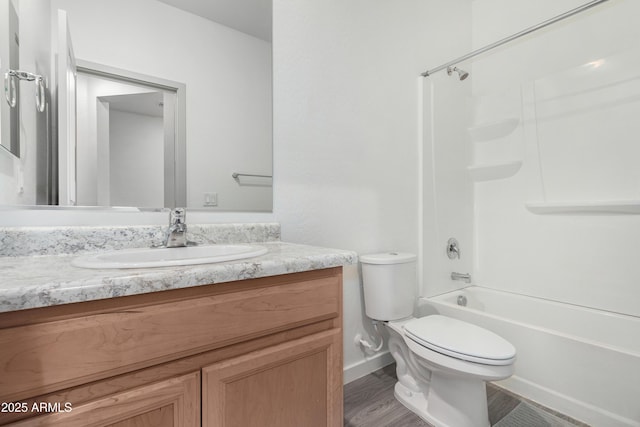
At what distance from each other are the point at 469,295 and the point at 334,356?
163 cm

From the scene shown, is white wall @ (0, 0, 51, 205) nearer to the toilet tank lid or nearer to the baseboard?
the toilet tank lid

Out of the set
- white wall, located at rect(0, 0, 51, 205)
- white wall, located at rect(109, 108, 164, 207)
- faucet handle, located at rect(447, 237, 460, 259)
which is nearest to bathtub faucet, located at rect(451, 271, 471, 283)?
faucet handle, located at rect(447, 237, 460, 259)

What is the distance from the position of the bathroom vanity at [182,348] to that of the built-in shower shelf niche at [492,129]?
1804mm

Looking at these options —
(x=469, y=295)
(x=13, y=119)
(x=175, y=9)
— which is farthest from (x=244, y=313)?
(x=469, y=295)

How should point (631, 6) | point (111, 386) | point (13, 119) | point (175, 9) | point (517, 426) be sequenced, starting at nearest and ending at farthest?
point (111, 386) → point (13, 119) → point (175, 9) → point (517, 426) → point (631, 6)

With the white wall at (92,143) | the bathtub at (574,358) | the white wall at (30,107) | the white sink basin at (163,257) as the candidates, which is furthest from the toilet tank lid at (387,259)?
the white wall at (30,107)

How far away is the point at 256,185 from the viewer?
1360mm

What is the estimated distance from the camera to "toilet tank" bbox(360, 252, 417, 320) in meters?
1.54

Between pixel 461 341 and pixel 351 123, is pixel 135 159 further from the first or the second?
pixel 461 341

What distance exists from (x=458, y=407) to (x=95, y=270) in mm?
1452

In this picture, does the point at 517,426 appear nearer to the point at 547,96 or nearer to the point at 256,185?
the point at 256,185

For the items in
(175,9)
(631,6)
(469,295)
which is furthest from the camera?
(469,295)

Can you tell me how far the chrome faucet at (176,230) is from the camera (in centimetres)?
105

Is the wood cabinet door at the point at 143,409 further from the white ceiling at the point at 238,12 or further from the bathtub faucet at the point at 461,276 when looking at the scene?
the bathtub faucet at the point at 461,276
